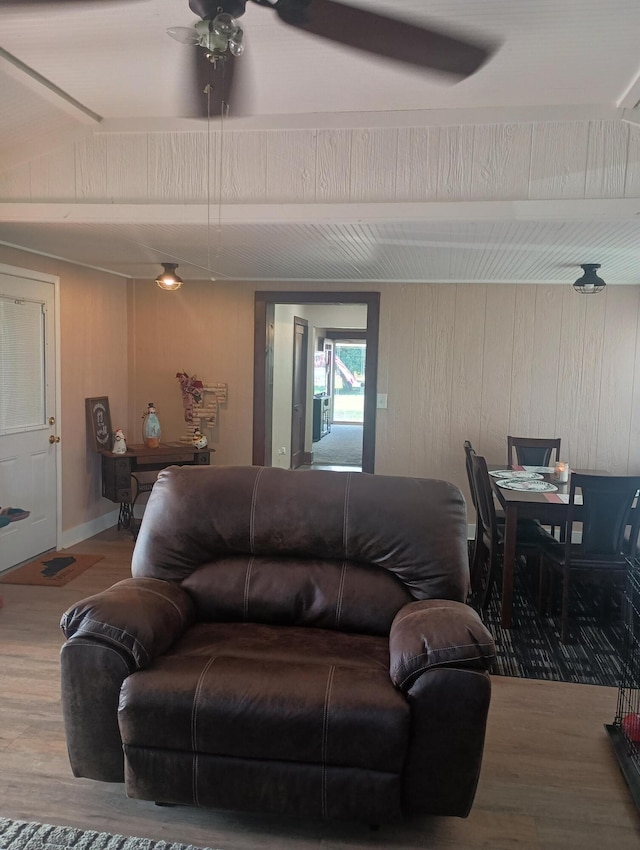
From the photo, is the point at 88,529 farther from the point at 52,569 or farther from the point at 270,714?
the point at 270,714

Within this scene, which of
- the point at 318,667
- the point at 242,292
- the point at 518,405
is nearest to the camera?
the point at 318,667

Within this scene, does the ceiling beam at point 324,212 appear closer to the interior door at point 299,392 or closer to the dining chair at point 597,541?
the dining chair at point 597,541

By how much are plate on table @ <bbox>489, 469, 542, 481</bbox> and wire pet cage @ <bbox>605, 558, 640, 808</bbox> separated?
4.38 ft

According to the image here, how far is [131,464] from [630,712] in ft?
13.6

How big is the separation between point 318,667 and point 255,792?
42 centimetres

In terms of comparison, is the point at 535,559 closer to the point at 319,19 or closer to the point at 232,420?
the point at 232,420

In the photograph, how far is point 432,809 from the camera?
200cm

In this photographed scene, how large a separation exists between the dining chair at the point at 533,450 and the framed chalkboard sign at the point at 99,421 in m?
3.49

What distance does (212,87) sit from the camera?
243 cm

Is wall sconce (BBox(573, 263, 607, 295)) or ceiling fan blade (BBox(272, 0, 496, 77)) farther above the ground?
ceiling fan blade (BBox(272, 0, 496, 77))

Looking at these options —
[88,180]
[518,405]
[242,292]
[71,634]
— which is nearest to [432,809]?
[71,634]

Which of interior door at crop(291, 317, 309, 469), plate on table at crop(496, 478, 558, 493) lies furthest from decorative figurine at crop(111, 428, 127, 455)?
plate on table at crop(496, 478, 558, 493)

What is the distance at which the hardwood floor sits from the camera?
80.4 inches

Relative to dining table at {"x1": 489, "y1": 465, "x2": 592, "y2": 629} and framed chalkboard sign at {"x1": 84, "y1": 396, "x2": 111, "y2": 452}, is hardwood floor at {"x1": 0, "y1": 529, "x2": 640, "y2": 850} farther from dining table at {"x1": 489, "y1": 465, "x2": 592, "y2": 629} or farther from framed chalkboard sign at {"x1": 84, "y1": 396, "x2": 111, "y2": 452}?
framed chalkboard sign at {"x1": 84, "y1": 396, "x2": 111, "y2": 452}
